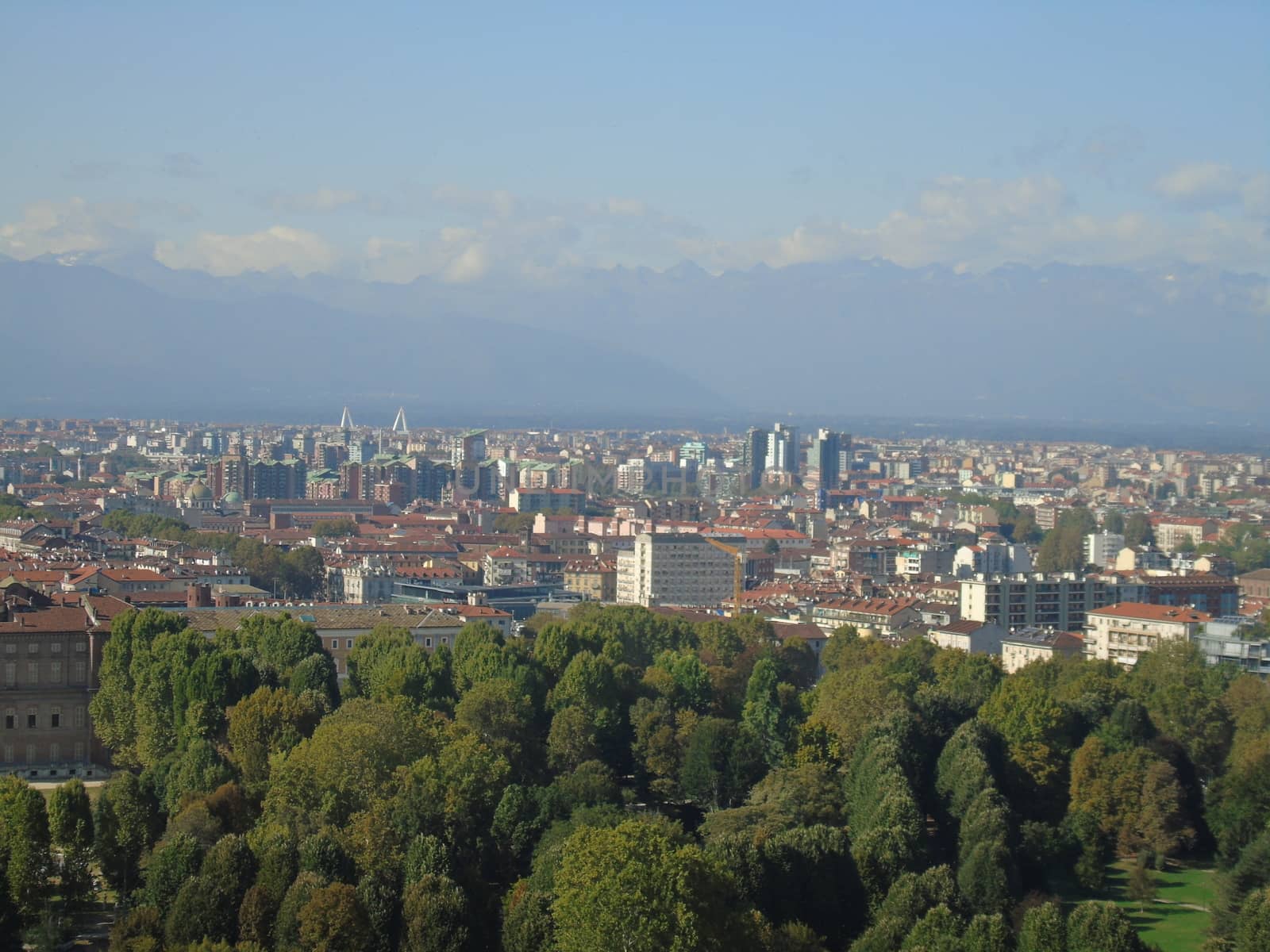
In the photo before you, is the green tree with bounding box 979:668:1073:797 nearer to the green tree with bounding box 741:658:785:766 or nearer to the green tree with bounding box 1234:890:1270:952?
the green tree with bounding box 741:658:785:766

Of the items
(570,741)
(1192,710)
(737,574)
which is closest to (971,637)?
(1192,710)

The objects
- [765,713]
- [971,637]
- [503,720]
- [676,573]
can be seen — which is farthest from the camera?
[676,573]

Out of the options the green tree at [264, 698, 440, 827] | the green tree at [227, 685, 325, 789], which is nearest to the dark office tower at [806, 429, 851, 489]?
the green tree at [227, 685, 325, 789]

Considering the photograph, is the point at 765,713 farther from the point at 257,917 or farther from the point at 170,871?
the point at 257,917

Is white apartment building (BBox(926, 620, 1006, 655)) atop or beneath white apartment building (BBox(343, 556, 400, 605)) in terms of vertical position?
atop

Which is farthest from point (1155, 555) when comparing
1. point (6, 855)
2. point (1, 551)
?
point (6, 855)

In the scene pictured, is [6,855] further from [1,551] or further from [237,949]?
[1,551]
